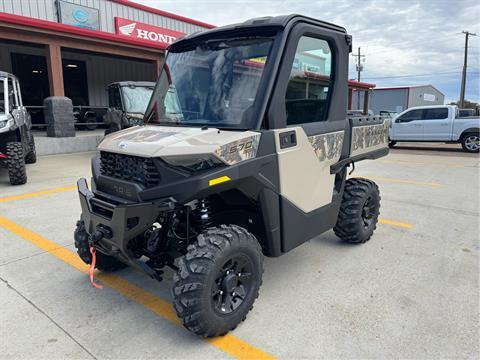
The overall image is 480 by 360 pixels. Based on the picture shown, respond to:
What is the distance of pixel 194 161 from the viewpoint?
2492 mm

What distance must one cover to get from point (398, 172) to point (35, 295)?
855 centimetres

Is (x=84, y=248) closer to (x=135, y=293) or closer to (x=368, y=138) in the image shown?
(x=135, y=293)

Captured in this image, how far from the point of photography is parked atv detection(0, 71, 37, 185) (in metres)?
7.04

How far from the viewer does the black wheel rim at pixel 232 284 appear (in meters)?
2.61

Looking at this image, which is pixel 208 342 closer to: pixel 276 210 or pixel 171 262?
pixel 171 262

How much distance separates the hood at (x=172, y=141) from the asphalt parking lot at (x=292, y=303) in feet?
4.28

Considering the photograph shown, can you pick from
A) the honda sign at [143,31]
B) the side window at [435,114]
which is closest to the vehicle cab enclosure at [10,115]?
the honda sign at [143,31]

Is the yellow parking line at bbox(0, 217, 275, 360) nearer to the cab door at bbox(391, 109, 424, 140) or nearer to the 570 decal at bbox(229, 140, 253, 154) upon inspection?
the 570 decal at bbox(229, 140, 253, 154)

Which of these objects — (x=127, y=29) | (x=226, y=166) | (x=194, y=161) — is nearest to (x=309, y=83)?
(x=226, y=166)

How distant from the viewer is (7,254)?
13.2ft

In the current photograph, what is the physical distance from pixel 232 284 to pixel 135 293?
108 cm

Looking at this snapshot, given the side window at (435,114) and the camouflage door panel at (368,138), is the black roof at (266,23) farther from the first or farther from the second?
the side window at (435,114)

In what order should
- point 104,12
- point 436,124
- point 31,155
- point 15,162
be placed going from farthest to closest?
1. point 104,12
2. point 436,124
3. point 31,155
4. point 15,162

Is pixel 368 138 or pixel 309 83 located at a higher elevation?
pixel 309 83
